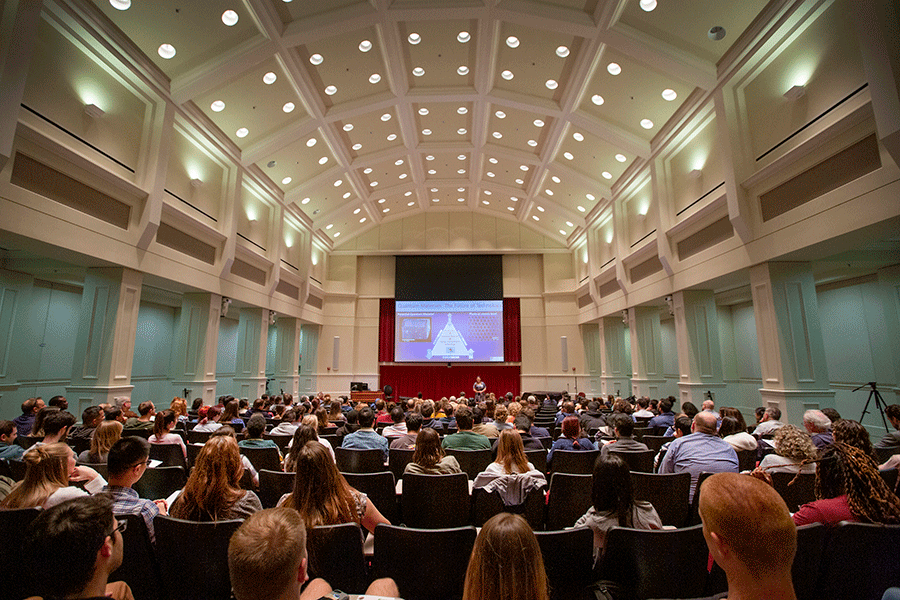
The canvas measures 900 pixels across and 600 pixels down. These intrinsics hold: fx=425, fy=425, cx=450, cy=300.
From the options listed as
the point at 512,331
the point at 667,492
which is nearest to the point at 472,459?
the point at 667,492

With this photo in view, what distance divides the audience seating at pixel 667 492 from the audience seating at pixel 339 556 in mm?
1790

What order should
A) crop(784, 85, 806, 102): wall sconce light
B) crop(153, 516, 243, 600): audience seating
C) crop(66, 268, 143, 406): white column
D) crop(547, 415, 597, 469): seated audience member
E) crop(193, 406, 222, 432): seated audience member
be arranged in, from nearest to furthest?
crop(153, 516, 243, 600): audience seating, crop(547, 415, 597, 469): seated audience member, crop(193, 406, 222, 432): seated audience member, crop(784, 85, 806, 102): wall sconce light, crop(66, 268, 143, 406): white column

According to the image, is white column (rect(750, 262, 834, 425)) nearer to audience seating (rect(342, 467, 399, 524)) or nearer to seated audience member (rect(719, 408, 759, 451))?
seated audience member (rect(719, 408, 759, 451))

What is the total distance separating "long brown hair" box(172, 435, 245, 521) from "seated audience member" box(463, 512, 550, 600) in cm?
143

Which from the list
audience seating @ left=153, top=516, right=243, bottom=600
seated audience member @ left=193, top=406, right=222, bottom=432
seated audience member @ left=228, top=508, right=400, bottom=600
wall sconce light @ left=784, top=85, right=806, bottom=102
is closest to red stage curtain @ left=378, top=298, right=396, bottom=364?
seated audience member @ left=193, top=406, right=222, bottom=432

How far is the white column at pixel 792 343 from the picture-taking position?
6004 millimetres

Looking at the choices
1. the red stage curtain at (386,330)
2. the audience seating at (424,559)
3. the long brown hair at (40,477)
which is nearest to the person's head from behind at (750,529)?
the audience seating at (424,559)

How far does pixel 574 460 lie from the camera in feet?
11.4

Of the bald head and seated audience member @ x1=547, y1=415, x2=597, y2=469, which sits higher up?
the bald head

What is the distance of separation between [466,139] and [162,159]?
7485 millimetres

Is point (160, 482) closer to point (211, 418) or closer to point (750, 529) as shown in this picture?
point (211, 418)

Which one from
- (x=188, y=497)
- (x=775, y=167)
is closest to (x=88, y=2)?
(x=188, y=497)

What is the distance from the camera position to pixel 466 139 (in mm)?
11977

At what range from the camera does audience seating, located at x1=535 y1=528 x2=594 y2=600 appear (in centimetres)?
166
